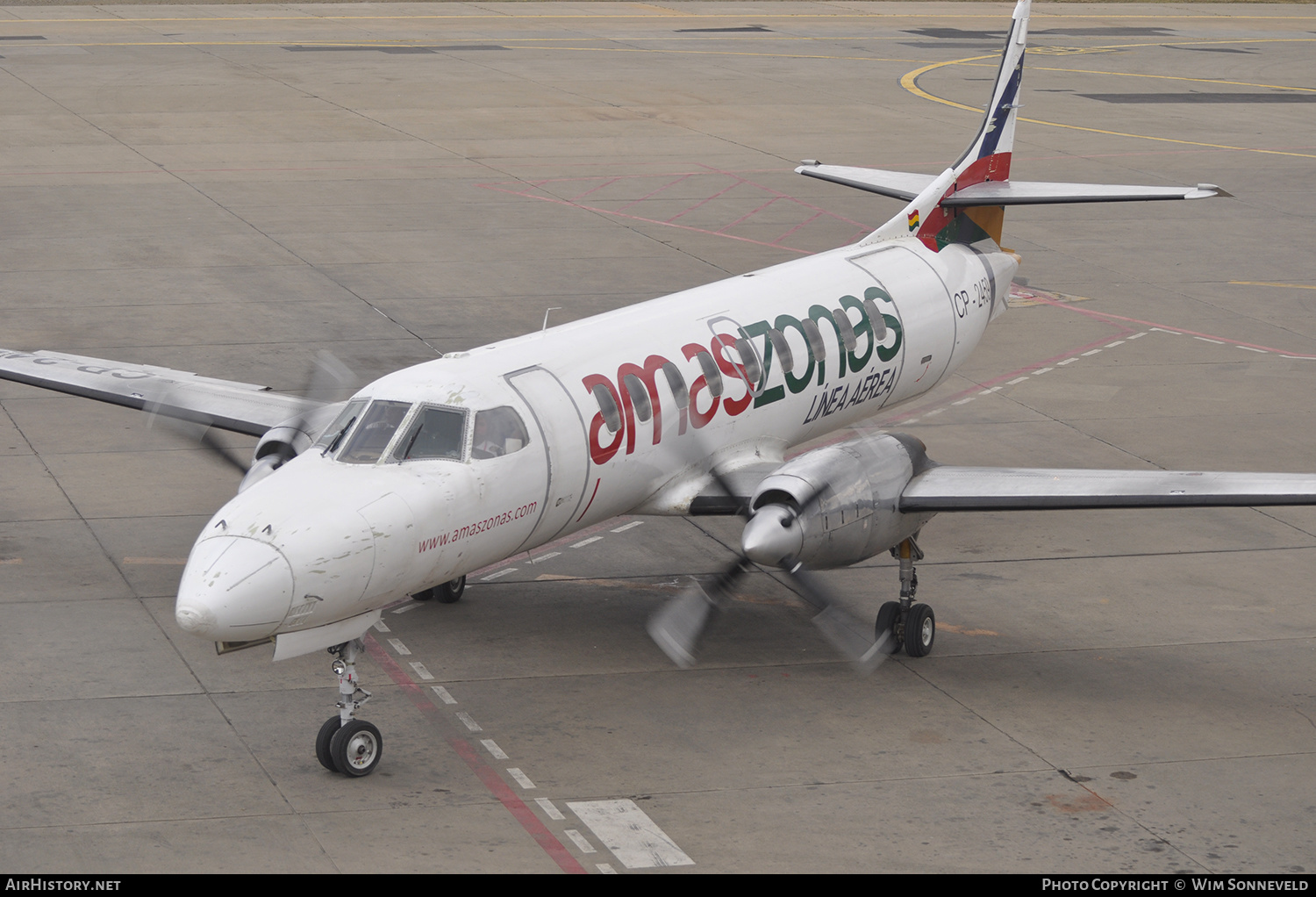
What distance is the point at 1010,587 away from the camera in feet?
59.7

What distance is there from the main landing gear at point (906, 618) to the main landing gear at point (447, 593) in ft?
15.1

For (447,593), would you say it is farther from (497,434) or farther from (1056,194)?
(1056,194)

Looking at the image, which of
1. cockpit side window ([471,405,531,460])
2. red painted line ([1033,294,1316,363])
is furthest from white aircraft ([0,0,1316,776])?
red painted line ([1033,294,1316,363])

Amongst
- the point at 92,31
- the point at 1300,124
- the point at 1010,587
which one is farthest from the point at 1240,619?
the point at 92,31

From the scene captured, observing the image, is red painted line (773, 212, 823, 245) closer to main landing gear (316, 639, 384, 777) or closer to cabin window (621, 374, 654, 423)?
cabin window (621, 374, 654, 423)

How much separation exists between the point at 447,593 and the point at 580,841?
Answer: 5312 mm

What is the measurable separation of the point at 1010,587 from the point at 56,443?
13.0m

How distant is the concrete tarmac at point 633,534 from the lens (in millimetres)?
13008

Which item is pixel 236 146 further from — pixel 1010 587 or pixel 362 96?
pixel 1010 587

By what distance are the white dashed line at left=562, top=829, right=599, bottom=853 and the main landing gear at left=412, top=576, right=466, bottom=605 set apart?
5.08 m

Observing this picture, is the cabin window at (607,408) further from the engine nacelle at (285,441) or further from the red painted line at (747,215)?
the red painted line at (747,215)

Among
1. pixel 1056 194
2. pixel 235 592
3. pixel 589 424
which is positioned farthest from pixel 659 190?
pixel 235 592

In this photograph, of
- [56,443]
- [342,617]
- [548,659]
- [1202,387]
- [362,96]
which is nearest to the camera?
[342,617]

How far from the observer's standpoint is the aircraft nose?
1237 centimetres
